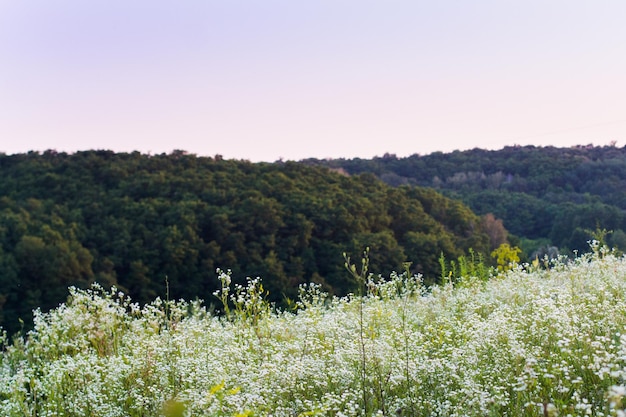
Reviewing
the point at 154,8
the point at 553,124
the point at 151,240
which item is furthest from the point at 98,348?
the point at 553,124

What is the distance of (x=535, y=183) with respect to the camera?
39125 millimetres

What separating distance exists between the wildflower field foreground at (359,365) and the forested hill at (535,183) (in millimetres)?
23125

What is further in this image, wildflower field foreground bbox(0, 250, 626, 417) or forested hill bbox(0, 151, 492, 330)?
forested hill bbox(0, 151, 492, 330)

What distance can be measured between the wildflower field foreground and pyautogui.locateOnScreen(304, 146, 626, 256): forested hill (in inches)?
910

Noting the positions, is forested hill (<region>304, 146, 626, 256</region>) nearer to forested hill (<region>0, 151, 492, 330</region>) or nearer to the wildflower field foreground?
forested hill (<region>0, 151, 492, 330</region>)

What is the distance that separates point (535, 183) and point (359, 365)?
124 ft

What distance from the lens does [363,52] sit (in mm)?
18797

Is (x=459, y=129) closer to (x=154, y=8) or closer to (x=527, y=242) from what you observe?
(x=527, y=242)

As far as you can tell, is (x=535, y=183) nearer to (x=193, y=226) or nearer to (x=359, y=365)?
(x=193, y=226)

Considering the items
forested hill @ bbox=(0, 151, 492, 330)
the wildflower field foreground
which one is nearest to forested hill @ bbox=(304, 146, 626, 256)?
forested hill @ bbox=(0, 151, 492, 330)

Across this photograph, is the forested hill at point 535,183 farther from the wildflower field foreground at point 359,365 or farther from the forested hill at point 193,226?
the wildflower field foreground at point 359,365

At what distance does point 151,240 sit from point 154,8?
8210 millimetres

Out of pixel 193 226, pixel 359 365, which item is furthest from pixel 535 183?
pixel 359 365

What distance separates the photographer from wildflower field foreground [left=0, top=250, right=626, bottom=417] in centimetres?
358
